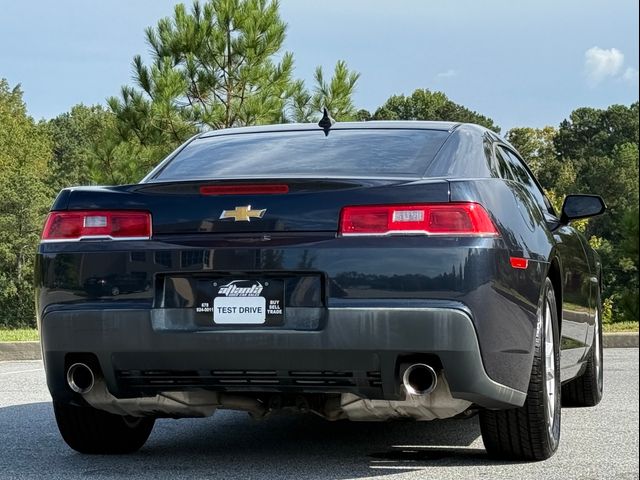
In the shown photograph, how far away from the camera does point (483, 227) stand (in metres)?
4.63

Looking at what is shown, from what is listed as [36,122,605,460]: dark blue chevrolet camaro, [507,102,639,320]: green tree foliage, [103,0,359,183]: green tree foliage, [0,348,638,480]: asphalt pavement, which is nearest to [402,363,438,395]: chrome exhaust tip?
[36,122,605,460]: dark blue chevrolet camaro

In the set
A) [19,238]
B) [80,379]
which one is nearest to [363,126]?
[80,379]

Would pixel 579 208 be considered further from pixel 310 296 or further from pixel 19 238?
pixel 19 238

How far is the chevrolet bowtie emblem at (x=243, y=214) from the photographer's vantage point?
470 cm

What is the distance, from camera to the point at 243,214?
4715 mm

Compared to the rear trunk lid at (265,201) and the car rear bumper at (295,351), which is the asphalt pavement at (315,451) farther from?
the rear trunk lid at (265,201)

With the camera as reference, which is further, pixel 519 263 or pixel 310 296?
pixel 519 263

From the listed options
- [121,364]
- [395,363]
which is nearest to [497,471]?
[395,363]

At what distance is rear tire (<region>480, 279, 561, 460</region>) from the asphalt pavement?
71 millimetres

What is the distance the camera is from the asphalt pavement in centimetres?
497

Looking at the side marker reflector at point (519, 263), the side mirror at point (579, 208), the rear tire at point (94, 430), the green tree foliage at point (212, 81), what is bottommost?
the rear tire at point (94, 430)

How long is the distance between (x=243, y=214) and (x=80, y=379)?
39.3 inches

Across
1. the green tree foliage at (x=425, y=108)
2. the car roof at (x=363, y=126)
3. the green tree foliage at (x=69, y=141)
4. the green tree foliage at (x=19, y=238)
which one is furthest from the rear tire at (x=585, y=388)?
the green tree foliage at (x=425, y=108)

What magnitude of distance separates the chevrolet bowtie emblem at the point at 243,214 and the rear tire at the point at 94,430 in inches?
49.8
